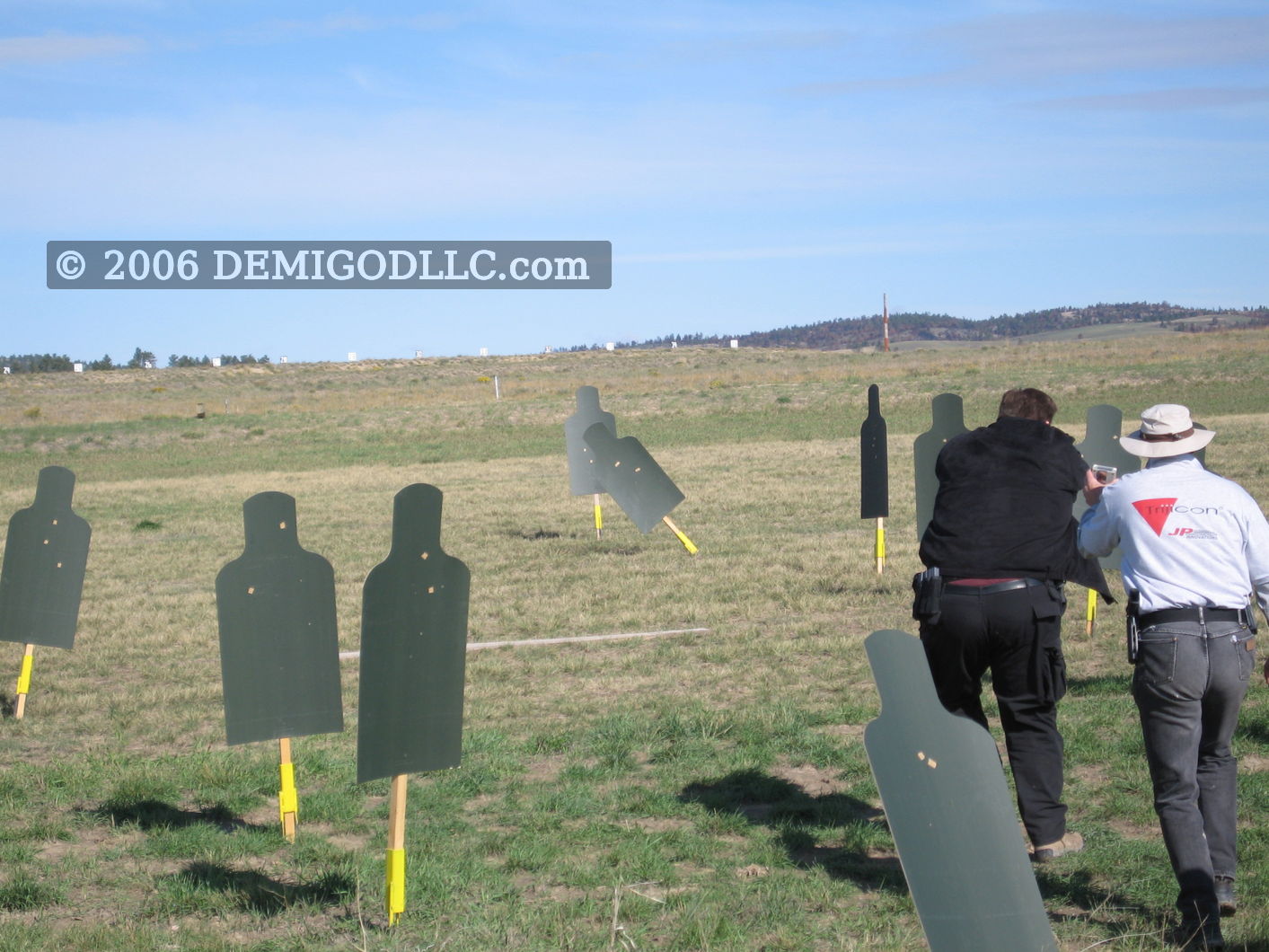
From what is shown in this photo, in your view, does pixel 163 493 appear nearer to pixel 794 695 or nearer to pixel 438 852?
pixel 794 695

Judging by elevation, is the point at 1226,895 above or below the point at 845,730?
above

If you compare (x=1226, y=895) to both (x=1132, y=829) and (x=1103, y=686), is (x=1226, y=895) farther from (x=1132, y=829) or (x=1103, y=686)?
(x=1103, y=686)

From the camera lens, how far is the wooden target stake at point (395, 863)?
4.85 m

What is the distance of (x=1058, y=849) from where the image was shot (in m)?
5.46

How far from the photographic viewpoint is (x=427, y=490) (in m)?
4.89

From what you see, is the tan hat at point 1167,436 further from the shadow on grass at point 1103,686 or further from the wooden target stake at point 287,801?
the wooden target stake at point 287,801

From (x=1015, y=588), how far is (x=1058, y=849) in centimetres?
111

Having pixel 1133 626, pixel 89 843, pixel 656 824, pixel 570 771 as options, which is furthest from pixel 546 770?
pixel 1133 626

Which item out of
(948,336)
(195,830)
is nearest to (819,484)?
(195,830)

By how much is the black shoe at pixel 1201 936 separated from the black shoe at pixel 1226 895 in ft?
0.77

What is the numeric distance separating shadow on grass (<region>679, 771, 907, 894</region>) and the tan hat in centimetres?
200

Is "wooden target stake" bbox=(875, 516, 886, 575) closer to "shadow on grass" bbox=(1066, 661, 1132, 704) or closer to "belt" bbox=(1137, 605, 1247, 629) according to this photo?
"shadow on grass" bbox=(1066, 661, 1132, 704)

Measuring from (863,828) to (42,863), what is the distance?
12.2ft

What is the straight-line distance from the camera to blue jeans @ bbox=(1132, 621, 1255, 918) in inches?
179
